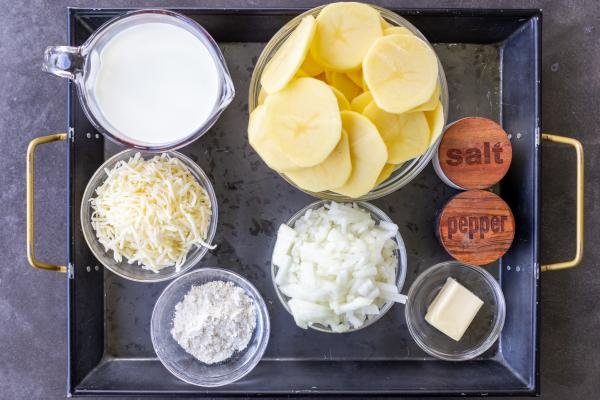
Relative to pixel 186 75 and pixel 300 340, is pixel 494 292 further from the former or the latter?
pixel 186 75

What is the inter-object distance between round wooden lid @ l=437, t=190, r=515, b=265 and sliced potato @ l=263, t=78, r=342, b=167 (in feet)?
1.32

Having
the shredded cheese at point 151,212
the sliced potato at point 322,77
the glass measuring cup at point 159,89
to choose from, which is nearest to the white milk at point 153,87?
the glass measuring cup at point 159,89

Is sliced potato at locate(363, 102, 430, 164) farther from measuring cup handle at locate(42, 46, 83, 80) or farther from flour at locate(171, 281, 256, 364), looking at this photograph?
measuring cup handle at locate(42, 46, 83, 80)

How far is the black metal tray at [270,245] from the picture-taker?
1.41 m

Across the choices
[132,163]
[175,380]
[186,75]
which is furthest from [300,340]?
[186,75]

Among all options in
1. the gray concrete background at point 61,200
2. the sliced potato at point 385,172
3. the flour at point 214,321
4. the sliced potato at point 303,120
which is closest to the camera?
the sliced potato at point 303,120

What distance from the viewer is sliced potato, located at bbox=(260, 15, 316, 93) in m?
1.18

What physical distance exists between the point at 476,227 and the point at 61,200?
1.06 meters

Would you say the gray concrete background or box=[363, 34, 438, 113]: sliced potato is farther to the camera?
the gray concrete background

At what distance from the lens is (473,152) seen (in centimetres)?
139

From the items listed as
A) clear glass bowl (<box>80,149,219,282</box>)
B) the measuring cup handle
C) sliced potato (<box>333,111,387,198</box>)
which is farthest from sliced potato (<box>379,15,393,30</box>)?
the measuring cup handle

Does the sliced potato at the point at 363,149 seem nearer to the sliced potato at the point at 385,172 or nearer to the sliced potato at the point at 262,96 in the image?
the sliced potato at the point at 385,172

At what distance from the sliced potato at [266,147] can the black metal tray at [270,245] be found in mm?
231

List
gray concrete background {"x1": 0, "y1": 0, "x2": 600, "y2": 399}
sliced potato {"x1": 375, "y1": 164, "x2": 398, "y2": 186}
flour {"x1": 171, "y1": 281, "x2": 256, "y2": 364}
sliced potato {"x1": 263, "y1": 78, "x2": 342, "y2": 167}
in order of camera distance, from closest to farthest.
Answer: sliced potato {"x1": 263, "y1": 78, "x2": 342, "y2": 167}
sliced potato {"x1": 375, "y1": 164, "x2": 398, "y2": 186}
flour {"x1": 171, "y1": 281, "x2": 256, "y2": 364}
gray concrete background {"x1": 0, "y1": 0, "x2": 600, "y2": 399}
